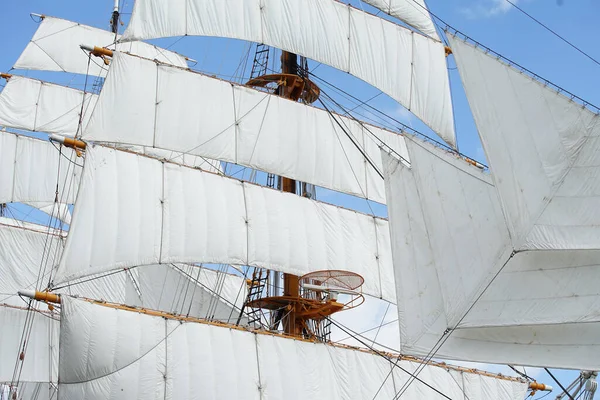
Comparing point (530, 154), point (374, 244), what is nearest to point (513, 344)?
point (530, 154)

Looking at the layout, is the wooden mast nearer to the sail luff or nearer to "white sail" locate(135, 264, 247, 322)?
the sail luff

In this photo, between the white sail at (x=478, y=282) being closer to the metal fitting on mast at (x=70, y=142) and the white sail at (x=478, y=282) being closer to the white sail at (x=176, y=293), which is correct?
the metal fitting on mast at (x=70, y=142)

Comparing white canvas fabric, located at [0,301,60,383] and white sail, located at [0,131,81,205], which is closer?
white canvas fabric, located at [0,301,60,383]

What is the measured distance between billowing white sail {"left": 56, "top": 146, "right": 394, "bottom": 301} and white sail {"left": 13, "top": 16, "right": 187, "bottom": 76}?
1415 centimetres

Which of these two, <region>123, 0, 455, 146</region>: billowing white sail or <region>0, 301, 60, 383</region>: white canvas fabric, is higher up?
<region>123, 0, 455, 146</region>: billowing white sail

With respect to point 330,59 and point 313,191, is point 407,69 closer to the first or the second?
point 330,59

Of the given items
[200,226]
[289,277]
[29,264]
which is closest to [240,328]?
[200,226]

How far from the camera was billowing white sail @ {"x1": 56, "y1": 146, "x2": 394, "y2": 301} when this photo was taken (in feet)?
67.4

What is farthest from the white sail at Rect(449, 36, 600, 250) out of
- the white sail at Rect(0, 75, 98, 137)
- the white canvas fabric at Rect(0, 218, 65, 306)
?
the white sail at Rect(0, 75, 98, 137)

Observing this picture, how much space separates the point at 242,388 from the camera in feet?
65.3

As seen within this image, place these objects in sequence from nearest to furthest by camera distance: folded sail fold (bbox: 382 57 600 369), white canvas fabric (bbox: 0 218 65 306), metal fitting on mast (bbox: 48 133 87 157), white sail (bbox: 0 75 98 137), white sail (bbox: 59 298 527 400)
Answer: folded sail fold (bbox: 382 57 600 369) < white sail (bbox: 59 298 527 400) < metal fitting on mast (bbox: 48 133 87 157) < white canvas fabric (bbox: 0 218 65 306) < white sail (bbox: 0 75 98 137)

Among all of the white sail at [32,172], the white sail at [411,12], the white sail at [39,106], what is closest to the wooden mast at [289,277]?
the white sail at [411,12]

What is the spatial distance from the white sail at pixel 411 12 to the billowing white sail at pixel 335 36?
1.45 feet

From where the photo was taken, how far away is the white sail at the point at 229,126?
22.4 metres
